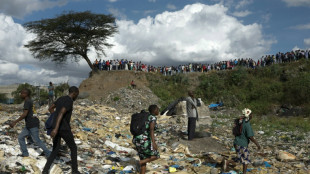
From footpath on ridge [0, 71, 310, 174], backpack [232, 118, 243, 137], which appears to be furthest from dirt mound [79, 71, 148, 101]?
backpack [232, 118, 243, 137]

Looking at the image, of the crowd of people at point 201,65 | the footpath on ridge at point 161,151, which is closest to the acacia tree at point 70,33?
the crowd of people at point 201,65

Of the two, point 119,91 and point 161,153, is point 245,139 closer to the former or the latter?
point 161,153

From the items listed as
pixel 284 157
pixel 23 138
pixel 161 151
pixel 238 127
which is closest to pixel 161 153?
pixel 161 151

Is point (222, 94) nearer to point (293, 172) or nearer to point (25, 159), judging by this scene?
point (293, 172)

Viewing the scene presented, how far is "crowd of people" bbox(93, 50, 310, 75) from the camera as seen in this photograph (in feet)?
74.6

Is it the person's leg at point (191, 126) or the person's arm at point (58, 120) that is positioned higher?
the person's arm at point (58, 120)

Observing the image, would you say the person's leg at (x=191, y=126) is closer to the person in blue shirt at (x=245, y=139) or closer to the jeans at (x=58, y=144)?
the person in blue shirt at (x=245, y=139)

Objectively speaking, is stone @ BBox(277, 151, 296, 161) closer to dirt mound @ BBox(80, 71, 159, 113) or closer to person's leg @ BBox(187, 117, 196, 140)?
person's leg @ BBox(187, 117, 196, 140)

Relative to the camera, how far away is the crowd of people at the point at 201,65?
2273cm

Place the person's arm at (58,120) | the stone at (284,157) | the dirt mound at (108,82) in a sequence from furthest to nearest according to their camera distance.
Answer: the dirt mound at (108,82)
the stone at (284,157)
the person's arm at (58,120)

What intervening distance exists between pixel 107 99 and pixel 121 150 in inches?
541

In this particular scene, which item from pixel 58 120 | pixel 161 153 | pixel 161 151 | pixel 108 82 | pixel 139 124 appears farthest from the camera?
pixel 108 82

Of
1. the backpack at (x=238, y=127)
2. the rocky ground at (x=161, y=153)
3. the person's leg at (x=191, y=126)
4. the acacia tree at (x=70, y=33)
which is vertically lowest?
the rocky ground at (x=161, y=153)

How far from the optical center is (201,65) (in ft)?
86.7
